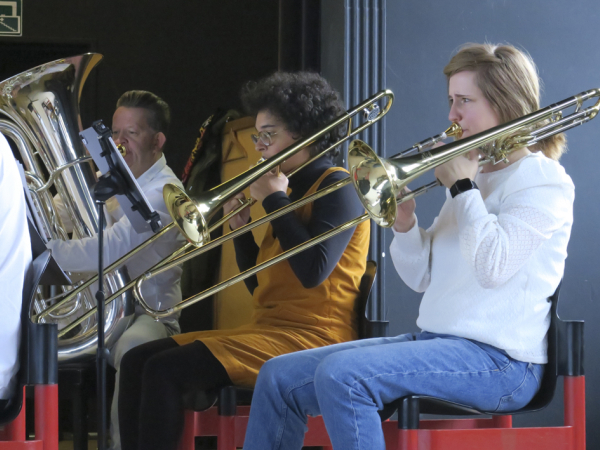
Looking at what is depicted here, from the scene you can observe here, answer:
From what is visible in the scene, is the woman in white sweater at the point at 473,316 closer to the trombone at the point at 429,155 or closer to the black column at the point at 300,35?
the trombone at the point at 429,155

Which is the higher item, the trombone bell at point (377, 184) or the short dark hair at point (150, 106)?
the short dark hair at point (150, 106)

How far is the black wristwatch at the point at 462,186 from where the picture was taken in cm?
142

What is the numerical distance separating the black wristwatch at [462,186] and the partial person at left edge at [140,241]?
3.51 feet

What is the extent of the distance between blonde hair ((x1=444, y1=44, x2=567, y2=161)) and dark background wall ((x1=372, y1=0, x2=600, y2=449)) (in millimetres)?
778

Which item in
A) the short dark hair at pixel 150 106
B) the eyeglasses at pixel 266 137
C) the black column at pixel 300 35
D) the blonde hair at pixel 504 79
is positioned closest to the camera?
the blonde hair at pixel 504 79

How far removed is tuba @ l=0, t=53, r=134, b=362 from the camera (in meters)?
2.14

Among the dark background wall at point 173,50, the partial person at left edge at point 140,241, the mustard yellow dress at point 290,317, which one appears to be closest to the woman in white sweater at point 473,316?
the mustard yellow dress at point 290,317

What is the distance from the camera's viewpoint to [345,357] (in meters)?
1.33

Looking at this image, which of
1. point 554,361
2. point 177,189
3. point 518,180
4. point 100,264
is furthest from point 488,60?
point 100,264

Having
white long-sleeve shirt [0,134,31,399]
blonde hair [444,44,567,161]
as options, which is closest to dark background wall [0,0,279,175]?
blonde hair [444,44,567,161]

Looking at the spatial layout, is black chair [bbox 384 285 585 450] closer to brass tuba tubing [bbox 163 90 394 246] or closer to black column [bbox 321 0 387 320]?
brass tuba tubing [bbox 163 90 394 246]

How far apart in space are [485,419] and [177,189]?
844 millimetres

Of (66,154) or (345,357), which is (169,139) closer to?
(66,154)

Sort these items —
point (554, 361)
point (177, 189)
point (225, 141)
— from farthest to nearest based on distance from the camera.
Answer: point (225, 141)
point (177, 189)
point (554, 361)
